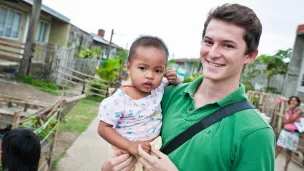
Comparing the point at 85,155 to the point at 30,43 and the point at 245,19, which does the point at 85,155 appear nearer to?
the point at 245,19

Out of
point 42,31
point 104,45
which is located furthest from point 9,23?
point 104,45

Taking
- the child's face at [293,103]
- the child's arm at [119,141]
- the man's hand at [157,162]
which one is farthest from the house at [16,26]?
the man's hand at [157,162]

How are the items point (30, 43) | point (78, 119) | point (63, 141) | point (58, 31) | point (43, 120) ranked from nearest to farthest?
point (43, 120) → point (63, 141) → point (78, 119) → point (30, 43) → point (58, 31)

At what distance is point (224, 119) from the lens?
1527 millimetres

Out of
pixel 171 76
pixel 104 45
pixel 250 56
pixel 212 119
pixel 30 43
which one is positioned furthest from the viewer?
pixel 104 45

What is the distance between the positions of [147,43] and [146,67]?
16cm

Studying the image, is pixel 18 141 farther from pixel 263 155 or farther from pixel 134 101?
pixel 263 155

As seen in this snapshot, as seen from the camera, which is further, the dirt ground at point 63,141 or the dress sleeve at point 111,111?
the dirt ground at point 63,141

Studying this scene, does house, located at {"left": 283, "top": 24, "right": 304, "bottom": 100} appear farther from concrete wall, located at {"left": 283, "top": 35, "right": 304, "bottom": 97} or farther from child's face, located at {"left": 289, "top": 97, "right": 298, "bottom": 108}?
child's face, located at {"left": 289, "top": 97, "right": 298, "bottom": 108}

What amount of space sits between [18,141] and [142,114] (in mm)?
1126

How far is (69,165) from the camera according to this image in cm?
509

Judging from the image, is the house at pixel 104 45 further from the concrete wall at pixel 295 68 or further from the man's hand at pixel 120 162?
the man's hand at pixel 120 162

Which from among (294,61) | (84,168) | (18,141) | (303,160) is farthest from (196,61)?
(18,141)

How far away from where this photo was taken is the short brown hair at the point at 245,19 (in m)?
1.58
